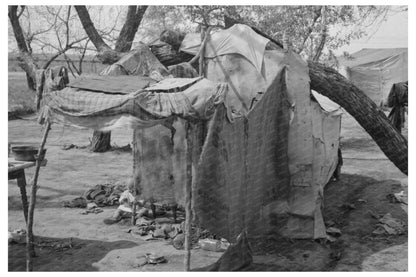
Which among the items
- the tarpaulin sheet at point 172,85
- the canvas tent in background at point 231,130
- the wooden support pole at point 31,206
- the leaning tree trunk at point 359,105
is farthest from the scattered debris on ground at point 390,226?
the wooden support pole at point 31,206

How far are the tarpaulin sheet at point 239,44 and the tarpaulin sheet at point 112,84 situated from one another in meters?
1.65

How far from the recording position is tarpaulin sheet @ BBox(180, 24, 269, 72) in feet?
24.0

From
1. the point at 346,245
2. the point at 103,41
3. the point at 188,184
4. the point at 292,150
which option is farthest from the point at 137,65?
the point at 346,245

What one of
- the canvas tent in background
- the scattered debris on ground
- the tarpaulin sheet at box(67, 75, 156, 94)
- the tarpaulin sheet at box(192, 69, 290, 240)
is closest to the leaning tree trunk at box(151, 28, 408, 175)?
the canvas tent in background

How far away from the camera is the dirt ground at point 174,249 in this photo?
255 inches

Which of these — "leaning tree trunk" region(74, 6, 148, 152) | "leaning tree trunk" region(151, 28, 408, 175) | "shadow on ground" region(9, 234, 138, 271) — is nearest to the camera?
"shadow on ground" region(9, 234, 138, 271)

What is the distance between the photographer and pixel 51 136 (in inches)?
688

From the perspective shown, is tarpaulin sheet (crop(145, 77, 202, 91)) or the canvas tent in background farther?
tarpaulin sheet (crop(145, 77, 202, 91))

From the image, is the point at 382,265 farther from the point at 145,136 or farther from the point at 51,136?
the point at 51,136

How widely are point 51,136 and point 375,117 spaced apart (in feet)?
41.4

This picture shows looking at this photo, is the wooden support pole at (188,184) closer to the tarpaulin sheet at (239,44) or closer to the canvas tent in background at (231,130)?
the canvas tent in background at (231,130)

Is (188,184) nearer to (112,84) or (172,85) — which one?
(172,85)

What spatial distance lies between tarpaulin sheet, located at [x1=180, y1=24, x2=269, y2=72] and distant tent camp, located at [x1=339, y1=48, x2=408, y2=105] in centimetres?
1843

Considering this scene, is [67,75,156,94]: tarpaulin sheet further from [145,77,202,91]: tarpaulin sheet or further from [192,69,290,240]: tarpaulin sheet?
[192,69,290,240]: tarpaulin sheet
